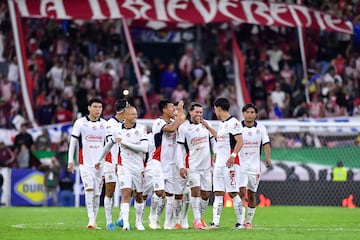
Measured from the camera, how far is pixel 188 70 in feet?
128

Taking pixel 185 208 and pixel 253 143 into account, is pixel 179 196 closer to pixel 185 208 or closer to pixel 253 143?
pixel 185 208

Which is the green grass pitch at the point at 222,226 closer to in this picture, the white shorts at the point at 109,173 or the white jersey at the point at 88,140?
the white shorts at the point at 109,173

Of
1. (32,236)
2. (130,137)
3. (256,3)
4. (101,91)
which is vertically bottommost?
(32,236)

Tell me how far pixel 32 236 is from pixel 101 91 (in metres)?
18.8

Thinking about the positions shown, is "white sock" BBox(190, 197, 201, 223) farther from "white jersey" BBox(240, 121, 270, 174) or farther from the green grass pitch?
"white jersey" BBox(240, 121, 270, 174)

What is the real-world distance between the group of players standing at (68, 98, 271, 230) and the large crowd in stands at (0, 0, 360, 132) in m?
14.1

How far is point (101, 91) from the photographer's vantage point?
38062 millimetres

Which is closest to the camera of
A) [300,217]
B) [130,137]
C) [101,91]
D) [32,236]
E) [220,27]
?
[32,236]

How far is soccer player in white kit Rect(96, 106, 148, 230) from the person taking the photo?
68.3ft

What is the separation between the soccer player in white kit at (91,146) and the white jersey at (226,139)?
7.65 feet

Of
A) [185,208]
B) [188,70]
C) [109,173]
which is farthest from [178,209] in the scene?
[188,70]

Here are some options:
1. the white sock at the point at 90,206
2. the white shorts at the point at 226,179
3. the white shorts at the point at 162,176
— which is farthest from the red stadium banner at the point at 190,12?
the white shorts at the point at 226,179

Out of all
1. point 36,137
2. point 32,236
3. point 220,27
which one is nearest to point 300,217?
point 32,236

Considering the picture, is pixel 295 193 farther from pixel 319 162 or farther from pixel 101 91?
pixel 101 91
